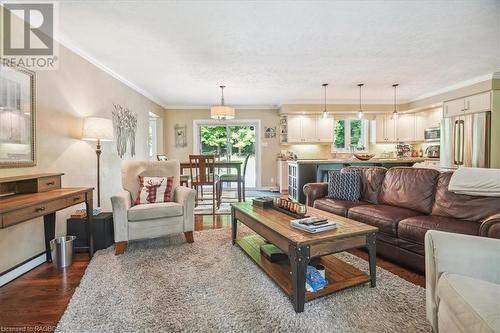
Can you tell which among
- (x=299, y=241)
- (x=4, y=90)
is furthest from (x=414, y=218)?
(x=4, y=90)

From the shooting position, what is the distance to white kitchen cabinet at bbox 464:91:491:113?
458 cm

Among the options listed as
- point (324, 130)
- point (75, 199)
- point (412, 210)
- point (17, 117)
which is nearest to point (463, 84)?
point (324, 130)

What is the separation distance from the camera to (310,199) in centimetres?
353

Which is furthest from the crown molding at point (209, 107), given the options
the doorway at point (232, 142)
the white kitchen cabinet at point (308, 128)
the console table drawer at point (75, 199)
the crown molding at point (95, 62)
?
the console table drawer at point (75, 199)

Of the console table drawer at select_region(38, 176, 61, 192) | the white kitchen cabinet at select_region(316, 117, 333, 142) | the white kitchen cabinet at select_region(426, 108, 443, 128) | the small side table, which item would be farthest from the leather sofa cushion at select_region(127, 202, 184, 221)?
the white kitchen cabinet at select_region(426, 108, 443, 128)

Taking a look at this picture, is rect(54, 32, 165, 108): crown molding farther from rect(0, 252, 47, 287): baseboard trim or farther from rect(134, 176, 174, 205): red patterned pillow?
rect(0, 252, 47, 287): baseboard trim

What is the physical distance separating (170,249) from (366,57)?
12.1 ft

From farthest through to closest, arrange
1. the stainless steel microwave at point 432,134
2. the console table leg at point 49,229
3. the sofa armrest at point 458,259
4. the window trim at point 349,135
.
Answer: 1. the window trim at point 349,135
2. the stainless steel microwave at point 432,134
3. the console table leg at point 49,229
4. the sofa armrest at point 458,259

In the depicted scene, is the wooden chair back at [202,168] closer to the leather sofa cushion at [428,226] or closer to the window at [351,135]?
the leather sofa cushion at [428,226]

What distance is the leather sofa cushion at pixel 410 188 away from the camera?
8.63ft

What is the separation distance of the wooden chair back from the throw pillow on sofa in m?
2.02

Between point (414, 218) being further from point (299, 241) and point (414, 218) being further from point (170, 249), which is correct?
point (170, 249)

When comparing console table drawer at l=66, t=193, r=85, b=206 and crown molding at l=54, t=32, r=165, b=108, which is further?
crown molding at l=54, t=32, r=165, b=108

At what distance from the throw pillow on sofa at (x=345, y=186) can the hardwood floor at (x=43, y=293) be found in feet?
2.65
